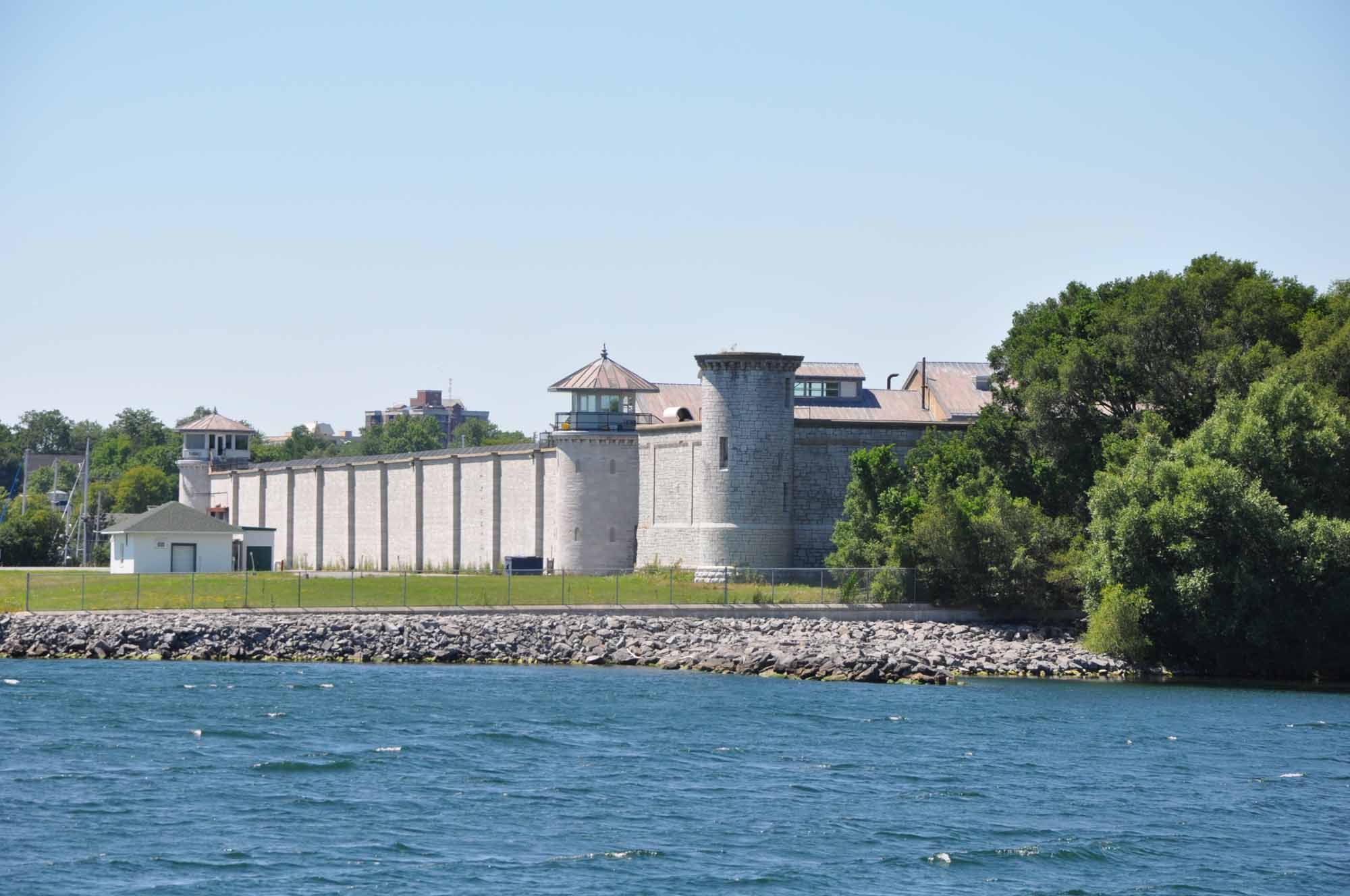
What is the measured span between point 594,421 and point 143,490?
6349cm

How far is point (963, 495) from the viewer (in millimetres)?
56062

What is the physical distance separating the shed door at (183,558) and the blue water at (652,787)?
2744cm

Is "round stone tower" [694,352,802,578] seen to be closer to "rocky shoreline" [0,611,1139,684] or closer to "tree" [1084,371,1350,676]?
"rocky shoreline" [0,611,1139,684]

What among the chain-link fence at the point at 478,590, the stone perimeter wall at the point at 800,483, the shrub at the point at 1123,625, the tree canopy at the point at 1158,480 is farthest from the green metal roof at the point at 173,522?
the shrub at the point at 1123,625

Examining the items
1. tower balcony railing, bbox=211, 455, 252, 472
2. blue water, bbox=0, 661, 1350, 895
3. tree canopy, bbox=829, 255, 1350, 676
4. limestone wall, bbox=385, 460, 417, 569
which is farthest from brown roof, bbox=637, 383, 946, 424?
tower balcony railing, bbox=211, 455, 252, 472

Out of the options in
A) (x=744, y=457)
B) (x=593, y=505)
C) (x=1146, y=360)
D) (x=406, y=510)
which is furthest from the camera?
A: (x=406, y=510)

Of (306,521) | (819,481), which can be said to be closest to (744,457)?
(819,481)

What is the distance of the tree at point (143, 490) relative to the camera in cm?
11988

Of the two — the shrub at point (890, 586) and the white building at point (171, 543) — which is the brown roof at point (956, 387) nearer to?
the shrub at point (890, 586)

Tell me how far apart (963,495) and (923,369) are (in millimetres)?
15781

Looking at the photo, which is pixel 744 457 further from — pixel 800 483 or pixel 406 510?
pixel 406 510

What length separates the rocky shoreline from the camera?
47094 mm

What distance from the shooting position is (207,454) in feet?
330

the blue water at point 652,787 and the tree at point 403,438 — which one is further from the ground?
the tree at point 403,438
